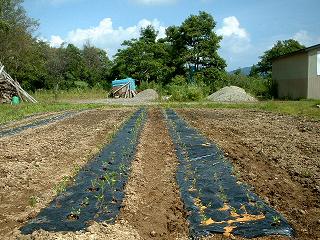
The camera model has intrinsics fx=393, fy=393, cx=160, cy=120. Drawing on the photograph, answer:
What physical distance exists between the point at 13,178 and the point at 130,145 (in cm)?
267

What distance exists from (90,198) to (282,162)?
3217 millimetres

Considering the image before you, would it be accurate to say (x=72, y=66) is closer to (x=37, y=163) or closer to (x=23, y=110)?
(x=23, y=110)

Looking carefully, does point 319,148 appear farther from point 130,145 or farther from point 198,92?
point 198,92

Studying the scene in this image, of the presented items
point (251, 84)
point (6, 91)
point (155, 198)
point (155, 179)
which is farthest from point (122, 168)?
point (251, 84)

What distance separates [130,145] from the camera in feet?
25.1

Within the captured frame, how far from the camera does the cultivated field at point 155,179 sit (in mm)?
3646

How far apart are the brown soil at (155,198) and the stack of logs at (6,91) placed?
686 inches

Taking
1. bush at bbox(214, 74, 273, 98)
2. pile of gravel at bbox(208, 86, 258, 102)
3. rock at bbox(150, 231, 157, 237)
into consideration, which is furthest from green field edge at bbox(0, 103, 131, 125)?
bush at bbox(214, 74, 273, 98)

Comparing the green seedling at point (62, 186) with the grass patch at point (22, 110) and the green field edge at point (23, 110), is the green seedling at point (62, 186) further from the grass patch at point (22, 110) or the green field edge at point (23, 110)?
the grass patch at point (22, 110)

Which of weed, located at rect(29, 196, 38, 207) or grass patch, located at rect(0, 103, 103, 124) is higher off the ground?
grass patch, located at rect(0, 103, 103, 124)

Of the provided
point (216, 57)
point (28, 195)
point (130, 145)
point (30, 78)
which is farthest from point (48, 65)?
point (28, 195)

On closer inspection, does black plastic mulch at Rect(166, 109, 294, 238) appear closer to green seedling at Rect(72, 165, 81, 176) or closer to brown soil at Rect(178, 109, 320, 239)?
brown soil at Rect(178, 109, 320, 239)

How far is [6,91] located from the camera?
900 inches

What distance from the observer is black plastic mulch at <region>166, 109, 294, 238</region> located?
3.53 meters
